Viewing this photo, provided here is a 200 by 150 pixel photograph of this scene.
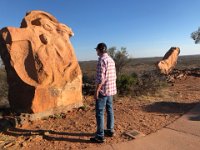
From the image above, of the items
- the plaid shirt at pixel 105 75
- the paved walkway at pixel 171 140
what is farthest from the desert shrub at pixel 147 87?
the plaid shirt at pixel 105 75

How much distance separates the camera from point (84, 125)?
6957mm

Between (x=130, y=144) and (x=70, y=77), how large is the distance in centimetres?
367

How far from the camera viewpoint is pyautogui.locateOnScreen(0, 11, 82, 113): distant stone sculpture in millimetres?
7641

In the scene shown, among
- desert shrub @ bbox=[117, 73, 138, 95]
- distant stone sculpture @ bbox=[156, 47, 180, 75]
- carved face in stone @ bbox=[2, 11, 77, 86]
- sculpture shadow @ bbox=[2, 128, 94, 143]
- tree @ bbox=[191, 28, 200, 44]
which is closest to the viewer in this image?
sculpture shadow @ bbox=[2, 128, 94, 143]

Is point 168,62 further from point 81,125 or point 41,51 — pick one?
point 81,125

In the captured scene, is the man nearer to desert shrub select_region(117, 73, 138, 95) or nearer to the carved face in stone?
the carved face in stone

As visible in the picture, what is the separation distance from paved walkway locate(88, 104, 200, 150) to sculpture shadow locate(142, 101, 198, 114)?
1.30 metres

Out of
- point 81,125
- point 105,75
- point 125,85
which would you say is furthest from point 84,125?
point 125,85

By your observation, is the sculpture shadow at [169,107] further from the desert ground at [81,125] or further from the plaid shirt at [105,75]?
the plaid shirt at [105,75]

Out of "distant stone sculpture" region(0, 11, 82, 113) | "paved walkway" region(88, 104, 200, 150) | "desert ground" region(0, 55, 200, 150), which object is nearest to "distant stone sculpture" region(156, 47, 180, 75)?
"desert ground" region(0, 55, 200, 150)

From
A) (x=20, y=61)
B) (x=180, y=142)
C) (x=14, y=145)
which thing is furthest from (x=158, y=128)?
(x=20, y=61)

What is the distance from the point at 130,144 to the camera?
222 inches

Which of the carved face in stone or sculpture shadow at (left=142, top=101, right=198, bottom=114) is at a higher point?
the carved face in stone

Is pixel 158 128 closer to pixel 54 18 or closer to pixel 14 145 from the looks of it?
pixel 14 145
